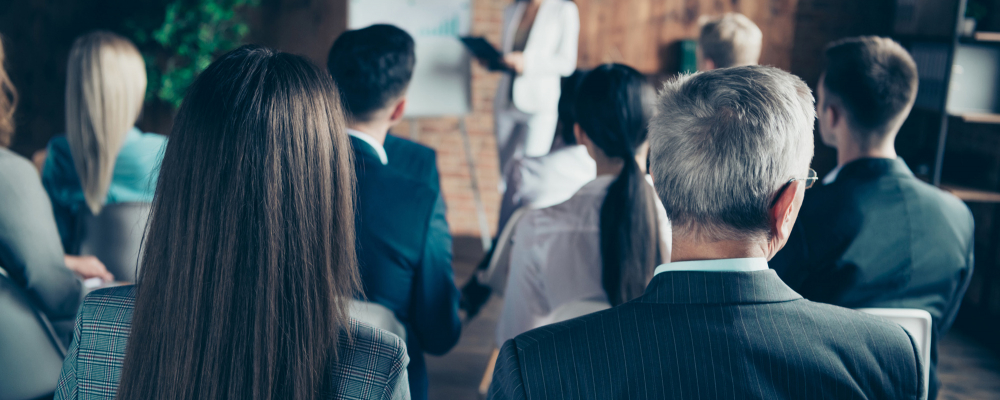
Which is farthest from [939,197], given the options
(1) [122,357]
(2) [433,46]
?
(2) [433,46]

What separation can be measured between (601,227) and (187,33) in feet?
13.5

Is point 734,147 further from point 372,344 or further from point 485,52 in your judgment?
point 485,52

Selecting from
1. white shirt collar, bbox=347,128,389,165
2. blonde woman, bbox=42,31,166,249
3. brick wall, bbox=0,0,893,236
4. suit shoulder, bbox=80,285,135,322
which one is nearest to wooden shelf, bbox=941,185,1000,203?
brick wall, bbox=0,0,893,236

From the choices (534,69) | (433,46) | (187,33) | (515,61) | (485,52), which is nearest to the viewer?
(485,52)

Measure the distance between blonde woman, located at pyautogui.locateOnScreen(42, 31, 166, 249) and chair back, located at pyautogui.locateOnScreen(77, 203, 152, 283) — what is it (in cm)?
5

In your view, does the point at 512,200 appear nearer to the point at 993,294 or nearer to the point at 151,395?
the point at 151,395

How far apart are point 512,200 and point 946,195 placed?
1.37m

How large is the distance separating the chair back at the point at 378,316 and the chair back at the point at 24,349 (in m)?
0.64

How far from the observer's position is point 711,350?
74 cm

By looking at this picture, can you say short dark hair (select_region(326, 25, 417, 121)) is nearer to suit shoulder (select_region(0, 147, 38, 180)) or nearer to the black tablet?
suit shoulder (select_region(0, 147, 38, 180))

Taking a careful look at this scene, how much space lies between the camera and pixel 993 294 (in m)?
3.59

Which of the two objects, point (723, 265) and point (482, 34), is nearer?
point (723, 265)

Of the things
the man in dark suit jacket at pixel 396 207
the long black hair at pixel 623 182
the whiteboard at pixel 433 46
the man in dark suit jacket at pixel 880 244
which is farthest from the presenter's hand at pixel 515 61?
the man in dark suit jacket at pixel 880 244

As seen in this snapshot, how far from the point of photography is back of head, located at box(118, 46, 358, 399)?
29.1 inches
